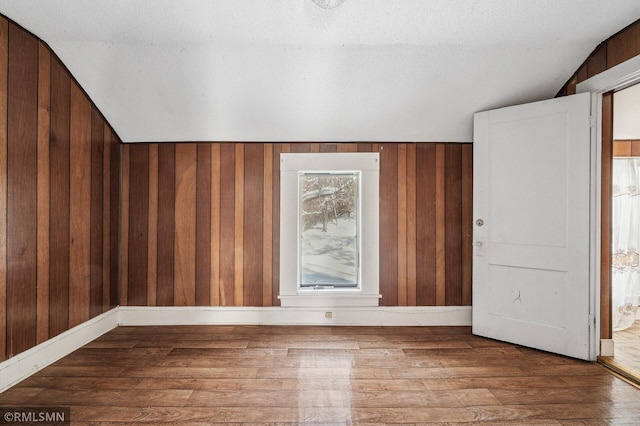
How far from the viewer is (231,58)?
2438 millimetres

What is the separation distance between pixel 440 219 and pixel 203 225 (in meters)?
2.28

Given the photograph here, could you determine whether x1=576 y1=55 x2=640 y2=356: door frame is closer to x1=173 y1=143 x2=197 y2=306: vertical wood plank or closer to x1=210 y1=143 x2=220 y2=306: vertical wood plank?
x1=210 y1=143 x2=220 y2=306: vertical wood plank

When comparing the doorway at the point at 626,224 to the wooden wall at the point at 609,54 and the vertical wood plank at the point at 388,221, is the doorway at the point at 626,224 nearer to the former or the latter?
the wooden wall at the point at 609,54

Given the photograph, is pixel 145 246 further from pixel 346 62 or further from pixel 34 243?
pixel 346 62

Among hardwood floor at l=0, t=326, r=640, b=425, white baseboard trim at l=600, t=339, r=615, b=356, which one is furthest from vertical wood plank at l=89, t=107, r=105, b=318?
white baseboard trim at l=600, t=339, r=615, b=356

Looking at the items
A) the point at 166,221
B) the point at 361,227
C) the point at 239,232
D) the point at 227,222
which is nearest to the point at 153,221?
the point at 166,221

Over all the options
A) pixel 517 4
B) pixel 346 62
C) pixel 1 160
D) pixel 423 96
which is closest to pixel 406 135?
pixel 423 96

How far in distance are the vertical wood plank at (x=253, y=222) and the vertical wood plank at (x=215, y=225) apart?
0.85ft

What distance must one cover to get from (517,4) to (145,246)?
3483 millimetres

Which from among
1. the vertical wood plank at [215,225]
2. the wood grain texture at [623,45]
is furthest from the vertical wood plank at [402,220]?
the vertical wood plank at [215,225]

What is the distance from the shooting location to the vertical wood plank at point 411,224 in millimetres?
3201

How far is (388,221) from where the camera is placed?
3.20 m

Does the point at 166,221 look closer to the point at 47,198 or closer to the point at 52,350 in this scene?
the point at 47,198

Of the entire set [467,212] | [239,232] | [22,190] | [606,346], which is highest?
[22,190]
